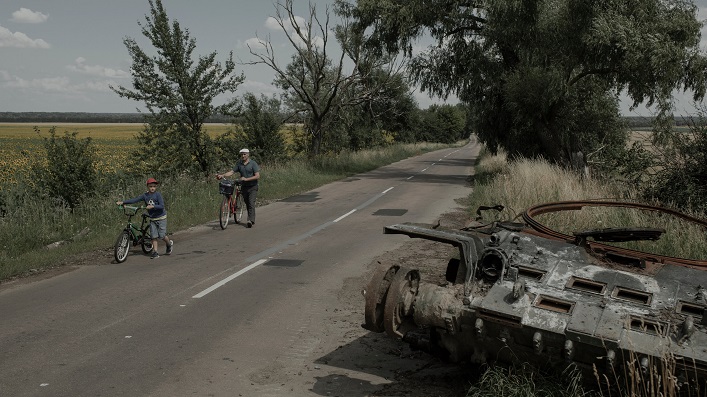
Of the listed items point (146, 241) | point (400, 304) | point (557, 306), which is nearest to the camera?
point (557, 306)

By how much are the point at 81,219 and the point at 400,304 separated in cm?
1189

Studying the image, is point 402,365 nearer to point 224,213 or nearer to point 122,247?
point 122,247

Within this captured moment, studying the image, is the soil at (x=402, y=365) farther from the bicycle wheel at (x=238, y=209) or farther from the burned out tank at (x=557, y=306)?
the bicycle wheel at (x=238, y=209)

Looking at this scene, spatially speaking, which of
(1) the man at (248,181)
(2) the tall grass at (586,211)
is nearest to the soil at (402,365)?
(2) the tall grass at (586,211)

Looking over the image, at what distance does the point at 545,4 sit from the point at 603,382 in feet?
74.9

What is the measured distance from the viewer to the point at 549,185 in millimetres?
15891

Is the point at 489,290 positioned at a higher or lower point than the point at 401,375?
higher

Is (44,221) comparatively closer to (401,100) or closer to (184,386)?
(184,386)

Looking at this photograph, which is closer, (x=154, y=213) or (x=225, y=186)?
(x=154, y=213)

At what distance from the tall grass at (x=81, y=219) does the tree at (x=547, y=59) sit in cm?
1007

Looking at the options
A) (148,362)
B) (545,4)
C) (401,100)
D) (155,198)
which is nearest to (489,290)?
(148,362)

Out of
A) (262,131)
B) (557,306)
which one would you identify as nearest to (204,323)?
(557,306)

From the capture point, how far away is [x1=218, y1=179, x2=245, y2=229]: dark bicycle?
14383 millimetres

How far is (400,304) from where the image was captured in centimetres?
469
